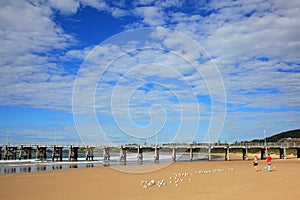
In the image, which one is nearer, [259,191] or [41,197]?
[259,191]

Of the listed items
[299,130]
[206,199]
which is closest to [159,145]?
[206,199]

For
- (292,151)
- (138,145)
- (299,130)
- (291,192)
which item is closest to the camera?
(291,192)

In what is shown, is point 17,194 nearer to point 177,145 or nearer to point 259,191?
point 259,191

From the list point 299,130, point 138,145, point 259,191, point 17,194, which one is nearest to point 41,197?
point 17,194

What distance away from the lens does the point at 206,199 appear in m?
11.4

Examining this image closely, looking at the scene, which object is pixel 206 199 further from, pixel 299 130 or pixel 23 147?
pixel 299 130

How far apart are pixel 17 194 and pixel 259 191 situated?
12.4 m

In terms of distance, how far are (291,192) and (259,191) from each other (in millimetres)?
1272

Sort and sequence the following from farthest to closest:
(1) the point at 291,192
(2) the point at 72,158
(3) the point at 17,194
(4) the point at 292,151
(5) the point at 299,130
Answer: (5) the point at 299,130 → (4) the point at 292,151 → (2) the point at 72,158 → (3) the point at 17,194 → (1) the point at 291,192

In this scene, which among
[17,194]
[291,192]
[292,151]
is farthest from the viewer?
[292,151]

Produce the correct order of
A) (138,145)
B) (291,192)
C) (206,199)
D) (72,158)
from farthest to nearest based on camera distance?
(72,158)
(138,145)
(291,192)
(206,199)

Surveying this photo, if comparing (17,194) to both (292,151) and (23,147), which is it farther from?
(292,151)

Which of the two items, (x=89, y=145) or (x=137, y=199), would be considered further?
(x=89, y=145)

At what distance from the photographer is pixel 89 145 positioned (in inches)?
2346
